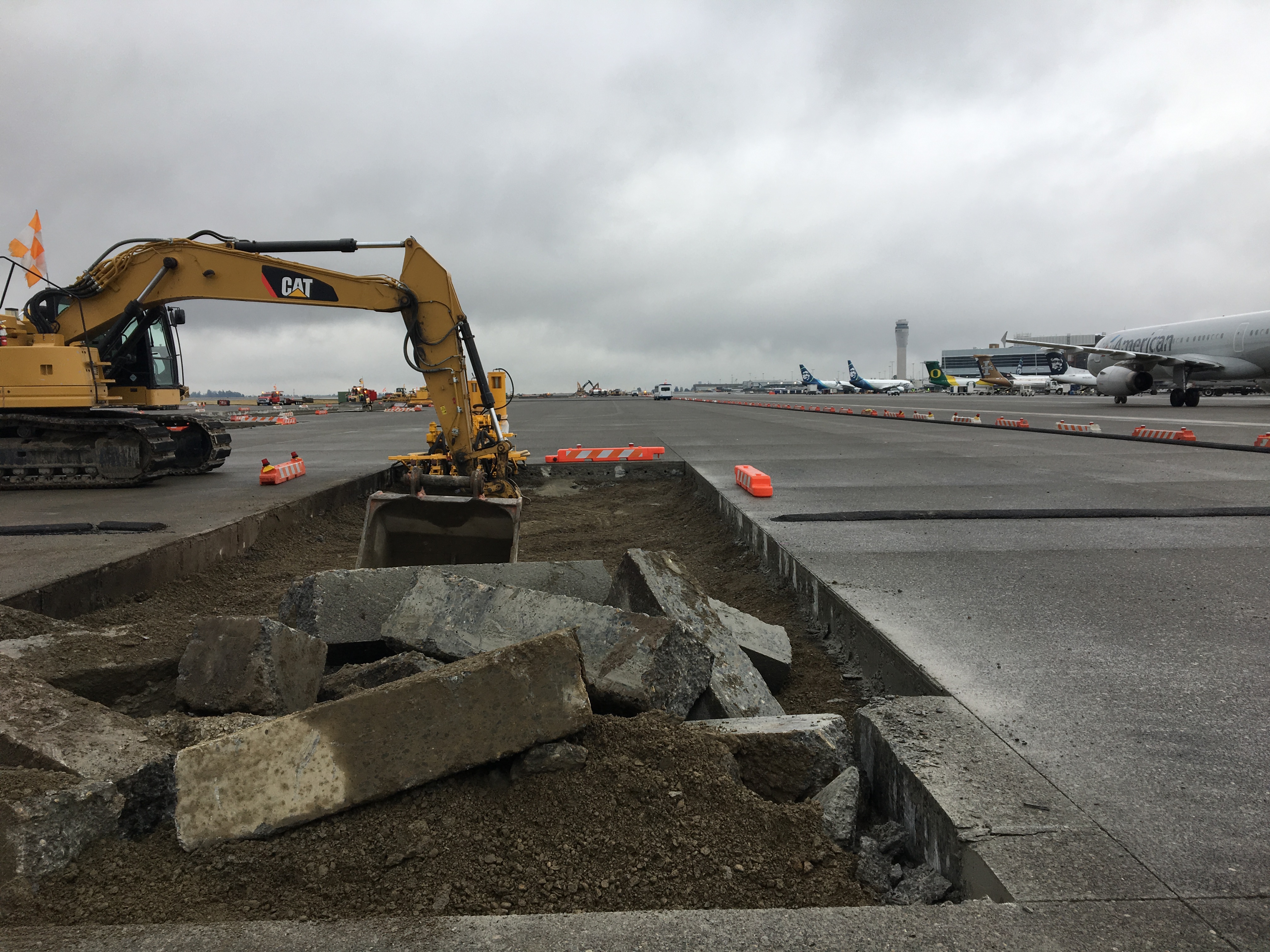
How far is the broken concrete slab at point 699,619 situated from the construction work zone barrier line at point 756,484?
444 cm

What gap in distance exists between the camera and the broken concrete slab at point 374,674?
11.1 feet

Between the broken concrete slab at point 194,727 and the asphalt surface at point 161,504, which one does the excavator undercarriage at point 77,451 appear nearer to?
the asphalt surface at point 161,504

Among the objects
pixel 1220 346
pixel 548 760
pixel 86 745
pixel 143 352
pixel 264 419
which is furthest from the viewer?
pixel 264 419

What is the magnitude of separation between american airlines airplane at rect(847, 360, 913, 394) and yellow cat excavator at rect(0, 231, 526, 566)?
96.3 m

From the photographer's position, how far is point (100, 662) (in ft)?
11.7

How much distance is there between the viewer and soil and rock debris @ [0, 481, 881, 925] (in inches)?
84.7

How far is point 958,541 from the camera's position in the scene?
6270mm

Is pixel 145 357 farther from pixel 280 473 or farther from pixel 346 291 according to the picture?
pixel 346 291

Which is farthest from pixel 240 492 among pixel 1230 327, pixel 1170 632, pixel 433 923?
pixel 1230 327

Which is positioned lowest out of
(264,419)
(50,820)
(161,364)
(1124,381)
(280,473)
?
(50,820)

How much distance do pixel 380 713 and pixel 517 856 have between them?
24.8 inches

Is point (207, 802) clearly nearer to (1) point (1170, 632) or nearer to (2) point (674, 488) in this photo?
(1) point (1170, 632)

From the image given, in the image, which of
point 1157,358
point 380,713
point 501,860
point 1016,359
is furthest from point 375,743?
point 1016,359

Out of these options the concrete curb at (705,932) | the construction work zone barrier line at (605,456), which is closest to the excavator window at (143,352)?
the construction work zone barrier line at (605,456)
